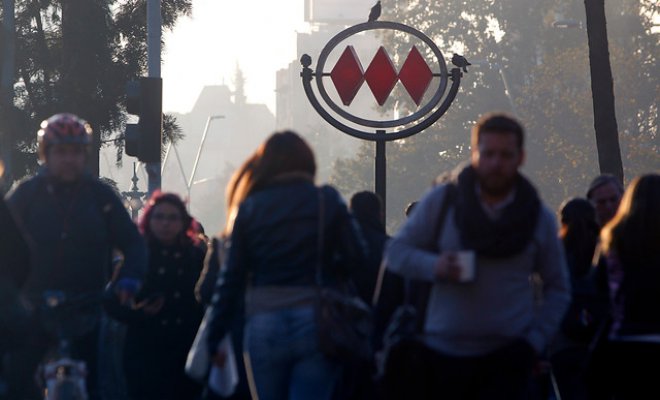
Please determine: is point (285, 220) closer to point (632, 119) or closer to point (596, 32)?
point (596, 32)

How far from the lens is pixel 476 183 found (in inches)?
233

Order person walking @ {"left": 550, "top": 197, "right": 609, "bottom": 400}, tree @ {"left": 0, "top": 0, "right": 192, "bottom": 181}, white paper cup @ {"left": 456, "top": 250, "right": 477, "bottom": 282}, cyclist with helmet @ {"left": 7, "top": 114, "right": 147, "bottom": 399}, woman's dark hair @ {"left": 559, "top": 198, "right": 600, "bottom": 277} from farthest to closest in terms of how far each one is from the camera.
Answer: tree @ {"left": 0, "top": 0, "right": 192, "bottom": 181} < woman's dark hair @ {"left": 559, "top": 198, "right": 600, "bottom": 277} < person walking @ {"left": 550, "top": 197, "right": 609, "bottom": 400} < cyclist with helmet @ {"left": 7, "top": 114, "right": 147, "bottom": 399} < white paper cup @ {"left": 456, "top": 250, "right": 477, "bottom": 282}

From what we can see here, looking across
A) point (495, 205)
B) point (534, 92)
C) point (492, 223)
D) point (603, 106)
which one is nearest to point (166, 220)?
point (495, 205)

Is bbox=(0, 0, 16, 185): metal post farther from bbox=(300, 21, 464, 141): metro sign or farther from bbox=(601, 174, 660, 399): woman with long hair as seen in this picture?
bbox=(601, 174, 660, 399): woman with long hair

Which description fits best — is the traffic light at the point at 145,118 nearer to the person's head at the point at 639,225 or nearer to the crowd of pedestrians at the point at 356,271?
the crowd of pedestrians at the point at 356,271

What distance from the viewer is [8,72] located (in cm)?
2430

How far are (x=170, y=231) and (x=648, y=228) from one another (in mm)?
3642

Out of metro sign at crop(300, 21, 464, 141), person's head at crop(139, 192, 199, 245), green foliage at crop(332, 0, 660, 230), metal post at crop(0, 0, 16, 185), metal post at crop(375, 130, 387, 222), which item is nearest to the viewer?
person's head at crop(139, 192, 199, 245)

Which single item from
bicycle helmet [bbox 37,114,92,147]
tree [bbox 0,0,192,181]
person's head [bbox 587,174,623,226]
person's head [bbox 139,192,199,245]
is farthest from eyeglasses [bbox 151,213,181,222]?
tree [bbox 0,0,192,181]

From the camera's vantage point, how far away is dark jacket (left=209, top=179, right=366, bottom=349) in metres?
6.44

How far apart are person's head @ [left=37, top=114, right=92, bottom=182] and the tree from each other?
16.7 meters

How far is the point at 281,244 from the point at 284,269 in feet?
0.34

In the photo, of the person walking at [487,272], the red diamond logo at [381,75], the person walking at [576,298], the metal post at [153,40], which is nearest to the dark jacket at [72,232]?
the person walking at [487,272]

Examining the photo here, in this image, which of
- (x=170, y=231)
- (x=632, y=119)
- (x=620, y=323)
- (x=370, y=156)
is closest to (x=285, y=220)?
(x=620, y=323)
